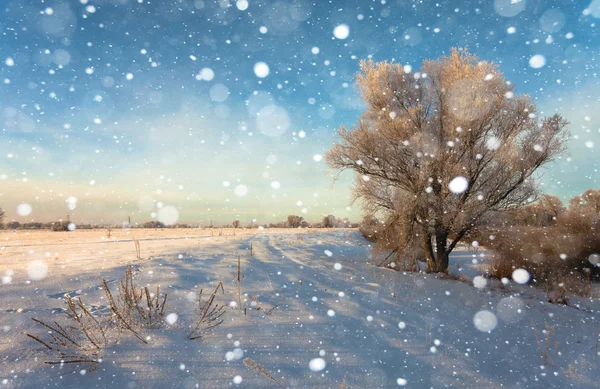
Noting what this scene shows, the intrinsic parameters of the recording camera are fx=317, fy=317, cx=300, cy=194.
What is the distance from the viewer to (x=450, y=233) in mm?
9477

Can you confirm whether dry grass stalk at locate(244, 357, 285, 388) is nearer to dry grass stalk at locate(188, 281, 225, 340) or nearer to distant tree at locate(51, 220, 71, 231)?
dry grass stalk at locate(188, 281, 225, 340)

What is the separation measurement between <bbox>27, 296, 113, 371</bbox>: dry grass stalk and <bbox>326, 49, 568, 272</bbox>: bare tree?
310 inches

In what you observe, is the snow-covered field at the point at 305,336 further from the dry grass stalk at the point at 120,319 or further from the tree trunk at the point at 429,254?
the tree trunk at the point at 429,254

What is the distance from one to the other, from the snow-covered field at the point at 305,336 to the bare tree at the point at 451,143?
8.87ft

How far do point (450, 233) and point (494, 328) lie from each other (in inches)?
175

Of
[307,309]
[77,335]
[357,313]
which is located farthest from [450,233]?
[77,335]

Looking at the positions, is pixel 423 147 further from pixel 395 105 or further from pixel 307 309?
pixel 307 309

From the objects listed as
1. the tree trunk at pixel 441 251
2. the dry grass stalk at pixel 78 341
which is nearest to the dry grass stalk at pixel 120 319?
the dry grass stalk at pixel 78 341

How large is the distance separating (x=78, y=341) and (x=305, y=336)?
2.38 meters

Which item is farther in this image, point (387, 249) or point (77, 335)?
point (387, 249)

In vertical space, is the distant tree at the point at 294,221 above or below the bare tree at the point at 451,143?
below

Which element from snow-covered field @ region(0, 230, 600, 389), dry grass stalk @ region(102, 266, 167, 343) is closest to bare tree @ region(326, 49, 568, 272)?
snow-covered field @ region(0, 230, 600, 389)

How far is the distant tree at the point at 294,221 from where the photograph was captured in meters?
49.2

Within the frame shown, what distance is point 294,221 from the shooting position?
49688 mm
